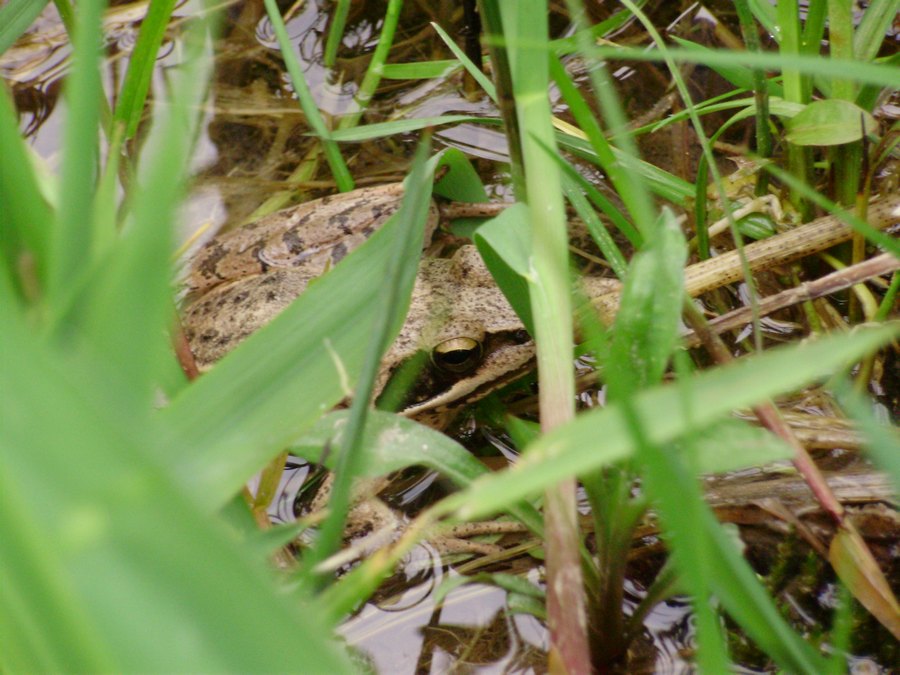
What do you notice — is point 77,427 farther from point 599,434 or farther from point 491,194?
point 491,194

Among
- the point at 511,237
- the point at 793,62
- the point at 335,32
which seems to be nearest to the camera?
the point at 793,62

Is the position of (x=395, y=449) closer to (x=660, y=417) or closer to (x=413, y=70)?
(x=660, y=417)

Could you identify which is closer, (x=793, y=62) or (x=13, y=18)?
(x=793, y=62)

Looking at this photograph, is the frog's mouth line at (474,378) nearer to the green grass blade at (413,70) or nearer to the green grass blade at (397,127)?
the green grass blade at (397,127)

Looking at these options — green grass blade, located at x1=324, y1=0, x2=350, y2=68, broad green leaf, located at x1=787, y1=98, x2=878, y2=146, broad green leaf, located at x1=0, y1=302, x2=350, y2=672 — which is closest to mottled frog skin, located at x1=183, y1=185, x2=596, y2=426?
green grass blade, located at x1=324, y1=0, x2=350, y2=68

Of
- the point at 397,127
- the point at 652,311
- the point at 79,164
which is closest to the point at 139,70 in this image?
the point at 397,127

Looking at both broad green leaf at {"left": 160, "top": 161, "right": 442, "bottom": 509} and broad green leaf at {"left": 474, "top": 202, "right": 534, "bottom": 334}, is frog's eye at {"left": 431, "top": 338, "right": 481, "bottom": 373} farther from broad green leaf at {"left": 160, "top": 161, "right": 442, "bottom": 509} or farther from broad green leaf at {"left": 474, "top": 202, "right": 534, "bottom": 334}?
broad green leaf at {"left": 160, "top": 161, "right": 442, "bottom": 509}

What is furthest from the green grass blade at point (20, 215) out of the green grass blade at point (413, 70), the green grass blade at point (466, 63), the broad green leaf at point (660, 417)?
the green grass blade at point (413, 70)
